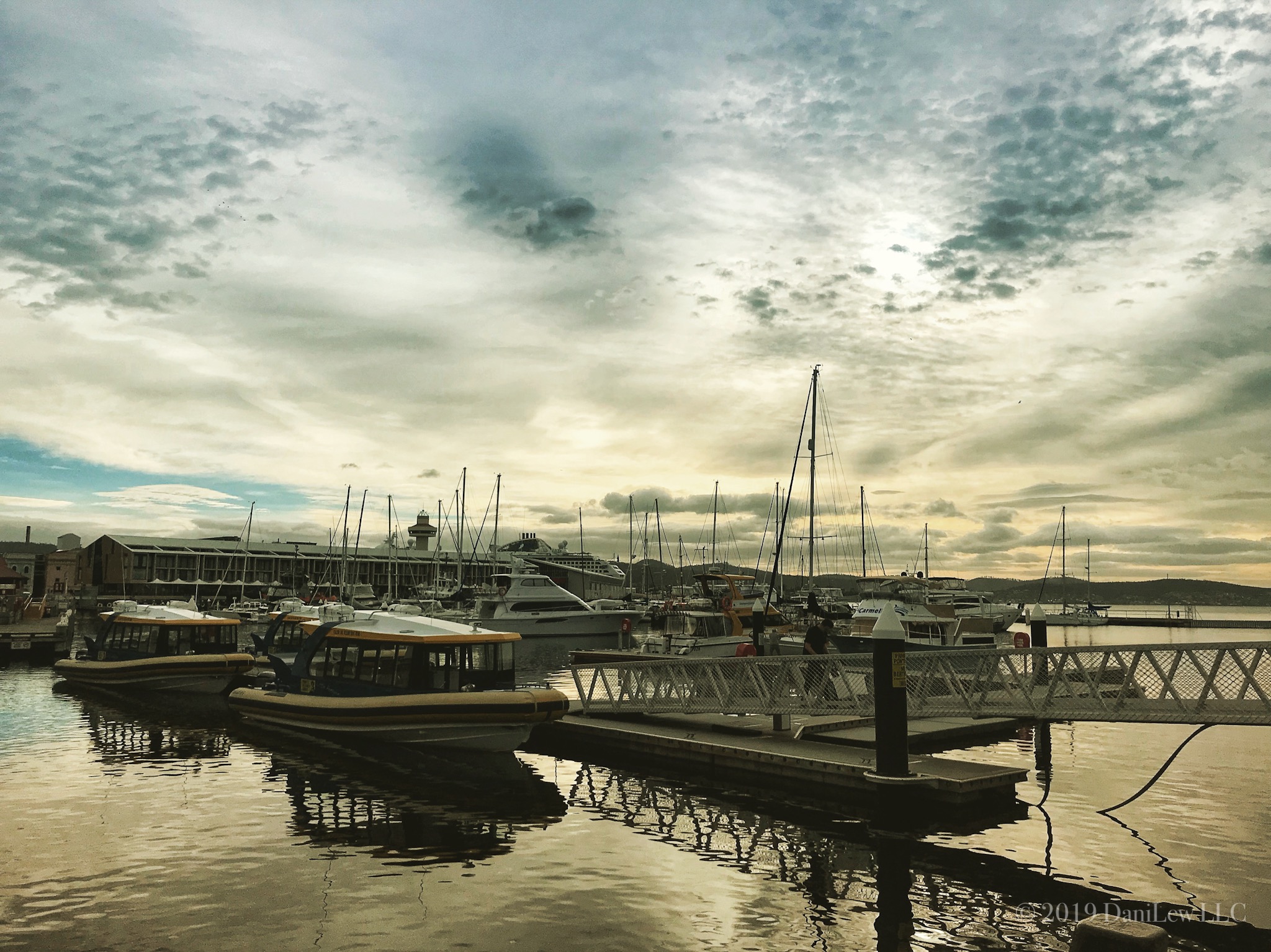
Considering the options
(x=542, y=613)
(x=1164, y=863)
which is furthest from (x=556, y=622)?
(x=1164, y=863)

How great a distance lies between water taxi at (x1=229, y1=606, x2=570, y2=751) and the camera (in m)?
17.8

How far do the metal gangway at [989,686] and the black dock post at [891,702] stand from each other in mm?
2564

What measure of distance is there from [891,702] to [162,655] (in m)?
26.5

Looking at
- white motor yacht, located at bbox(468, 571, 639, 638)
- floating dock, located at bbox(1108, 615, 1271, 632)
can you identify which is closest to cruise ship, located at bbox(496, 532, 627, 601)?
white motor yacht, located at bbox(468, 571, 639, 638)

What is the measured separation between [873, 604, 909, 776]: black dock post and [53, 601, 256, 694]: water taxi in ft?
74.6

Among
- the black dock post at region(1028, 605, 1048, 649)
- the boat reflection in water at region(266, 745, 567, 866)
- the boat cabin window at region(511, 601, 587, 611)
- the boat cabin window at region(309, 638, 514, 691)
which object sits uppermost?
the black dock post at region(1028, 605, 1048, 649)

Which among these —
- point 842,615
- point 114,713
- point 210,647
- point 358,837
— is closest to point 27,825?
point 358,837

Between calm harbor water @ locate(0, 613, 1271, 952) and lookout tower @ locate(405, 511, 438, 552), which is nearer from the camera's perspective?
calm harbor water @ locate(0, 613, 1271, 952)

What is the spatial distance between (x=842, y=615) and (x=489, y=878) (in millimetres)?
60945

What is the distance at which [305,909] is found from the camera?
10.1 meters

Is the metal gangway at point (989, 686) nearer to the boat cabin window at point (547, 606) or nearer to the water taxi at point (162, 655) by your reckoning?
the water taxi at point (162, 655)

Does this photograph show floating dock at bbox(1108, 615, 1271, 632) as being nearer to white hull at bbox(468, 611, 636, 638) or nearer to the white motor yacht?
white hull at bbox(468, 611, 636, 638)

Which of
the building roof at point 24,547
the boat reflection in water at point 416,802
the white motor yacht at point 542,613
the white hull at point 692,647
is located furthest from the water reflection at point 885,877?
the building roof at point 24,547

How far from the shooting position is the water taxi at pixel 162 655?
28.7m
